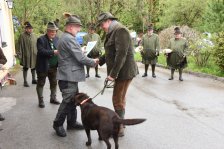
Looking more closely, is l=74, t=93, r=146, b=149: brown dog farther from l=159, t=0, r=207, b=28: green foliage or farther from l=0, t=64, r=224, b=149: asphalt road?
l=159, t=0, r=207, b=28: green foliage

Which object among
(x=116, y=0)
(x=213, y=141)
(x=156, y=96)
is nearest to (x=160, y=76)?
(x=156, y=96)

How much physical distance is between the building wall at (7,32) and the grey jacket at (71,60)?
9392 mm

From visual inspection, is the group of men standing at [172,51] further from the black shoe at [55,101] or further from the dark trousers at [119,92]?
the dark trousers at [119,92]

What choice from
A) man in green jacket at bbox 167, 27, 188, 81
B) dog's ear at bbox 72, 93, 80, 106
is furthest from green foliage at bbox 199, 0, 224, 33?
dog's ear at bbox 72, 93, 80, 106

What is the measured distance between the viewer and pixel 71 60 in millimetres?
6492

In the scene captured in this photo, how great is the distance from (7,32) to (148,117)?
10510 mm

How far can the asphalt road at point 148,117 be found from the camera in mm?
6491

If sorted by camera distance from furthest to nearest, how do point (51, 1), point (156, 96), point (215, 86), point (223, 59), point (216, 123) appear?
point (51, 1)
point (223, 59)
point (215, 86)
point (156, 96)
point (216, 123)

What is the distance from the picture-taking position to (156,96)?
34.5ft

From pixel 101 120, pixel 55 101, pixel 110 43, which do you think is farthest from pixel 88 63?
pixel 55 101

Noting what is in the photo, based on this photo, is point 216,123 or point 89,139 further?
point 216,123

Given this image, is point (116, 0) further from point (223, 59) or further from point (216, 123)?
point (216, 123)

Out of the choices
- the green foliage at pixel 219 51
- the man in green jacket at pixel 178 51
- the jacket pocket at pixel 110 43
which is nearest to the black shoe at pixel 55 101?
the jacket pocket at pixel 110 43

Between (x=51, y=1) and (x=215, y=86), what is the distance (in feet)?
52.6
